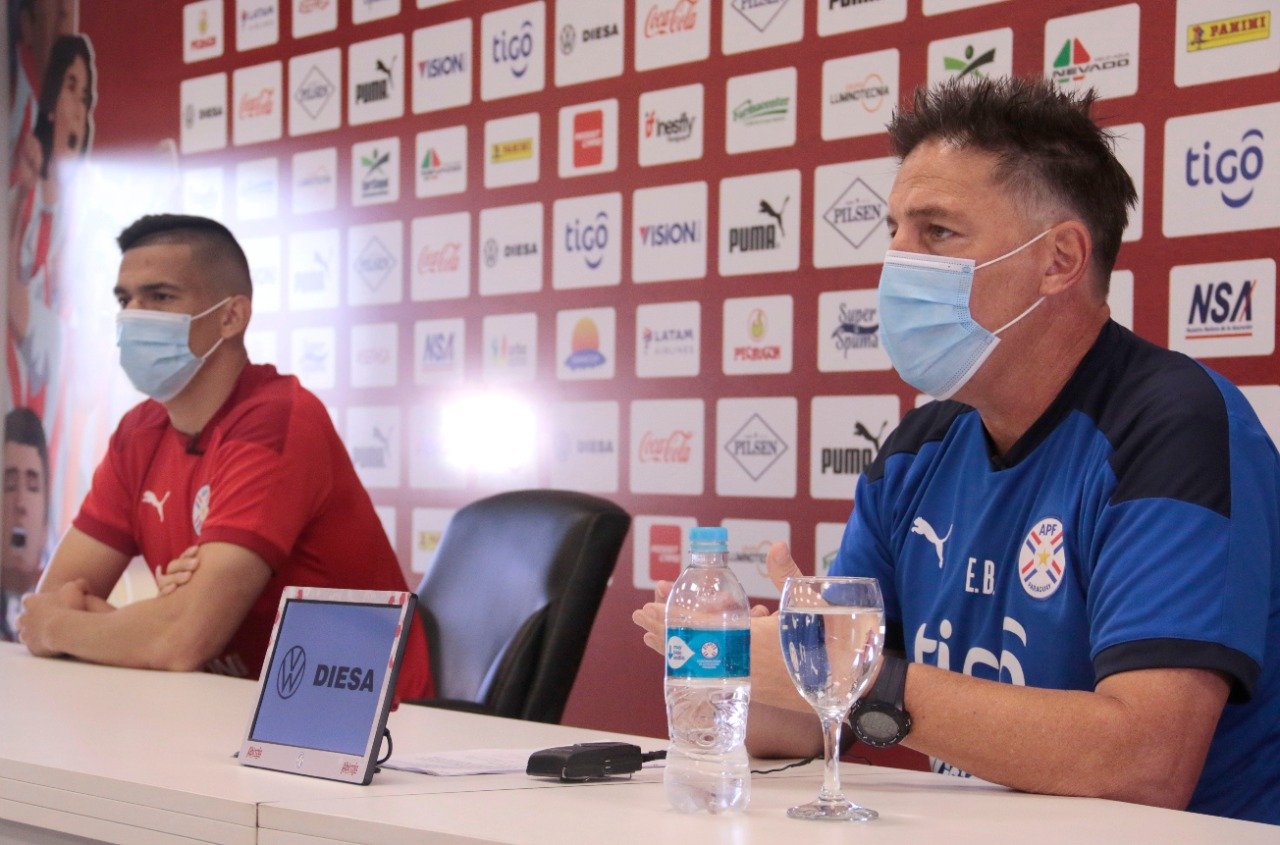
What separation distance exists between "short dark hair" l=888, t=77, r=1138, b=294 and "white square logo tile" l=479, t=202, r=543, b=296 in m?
1.91

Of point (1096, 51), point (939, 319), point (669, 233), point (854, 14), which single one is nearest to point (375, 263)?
point (669, 233)

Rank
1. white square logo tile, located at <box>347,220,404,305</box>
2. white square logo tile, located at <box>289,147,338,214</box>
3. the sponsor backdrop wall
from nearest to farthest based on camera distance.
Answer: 1. the sponsor backdrop wall
2. white square logo tile, located at <box>347,220,404,305</box>
3. white square logo tile, located at <box>289,147,338,214</box>

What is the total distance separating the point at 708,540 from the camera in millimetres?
1241

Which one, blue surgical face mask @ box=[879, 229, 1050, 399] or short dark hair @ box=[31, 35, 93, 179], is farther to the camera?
short dark hair @ box=[31, 35, 93, 179]

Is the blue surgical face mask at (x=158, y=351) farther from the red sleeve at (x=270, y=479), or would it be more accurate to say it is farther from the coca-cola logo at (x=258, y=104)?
the coca-cola logo at (x=258, y=104)

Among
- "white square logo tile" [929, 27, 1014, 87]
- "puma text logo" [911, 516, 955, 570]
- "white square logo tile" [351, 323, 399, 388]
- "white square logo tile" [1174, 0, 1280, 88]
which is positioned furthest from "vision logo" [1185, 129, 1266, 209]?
"white square logo tile" [351, 323, 399, 388]

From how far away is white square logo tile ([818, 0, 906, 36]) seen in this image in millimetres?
2895

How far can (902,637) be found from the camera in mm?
1750

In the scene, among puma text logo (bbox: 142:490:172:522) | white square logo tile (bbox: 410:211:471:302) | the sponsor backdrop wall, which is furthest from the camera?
white square logo tile (bbox: 410:211:471:302)

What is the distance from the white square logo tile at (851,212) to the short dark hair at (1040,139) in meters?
1.15

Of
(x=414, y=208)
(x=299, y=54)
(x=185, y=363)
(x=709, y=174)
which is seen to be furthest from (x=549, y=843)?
(x=299, y=54)

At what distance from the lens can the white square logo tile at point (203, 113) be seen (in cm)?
438

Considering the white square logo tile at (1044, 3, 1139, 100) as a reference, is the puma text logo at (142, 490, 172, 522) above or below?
below

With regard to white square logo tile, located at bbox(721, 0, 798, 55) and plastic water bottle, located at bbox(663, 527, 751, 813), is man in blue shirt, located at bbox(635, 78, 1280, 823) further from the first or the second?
white square logo tile, located at bbox(721, 0, 798, 55)
